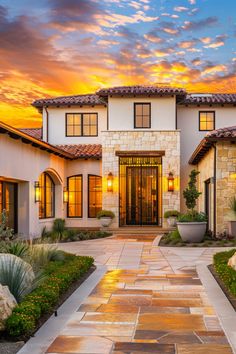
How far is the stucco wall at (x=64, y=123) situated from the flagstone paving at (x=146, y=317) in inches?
566

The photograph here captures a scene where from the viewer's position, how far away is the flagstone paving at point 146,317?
19.2ft

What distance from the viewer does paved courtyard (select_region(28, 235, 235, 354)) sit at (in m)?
5.85

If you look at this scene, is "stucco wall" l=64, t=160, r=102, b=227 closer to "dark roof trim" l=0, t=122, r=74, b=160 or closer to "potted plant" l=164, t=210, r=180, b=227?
"dark roof trim" l=0, t=122, r=74, b=160

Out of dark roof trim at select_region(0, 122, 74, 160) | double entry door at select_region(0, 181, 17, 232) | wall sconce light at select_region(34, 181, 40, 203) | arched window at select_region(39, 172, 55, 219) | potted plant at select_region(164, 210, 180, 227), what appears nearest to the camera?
dark roof trim at select_region(0, 122, 74, 160)

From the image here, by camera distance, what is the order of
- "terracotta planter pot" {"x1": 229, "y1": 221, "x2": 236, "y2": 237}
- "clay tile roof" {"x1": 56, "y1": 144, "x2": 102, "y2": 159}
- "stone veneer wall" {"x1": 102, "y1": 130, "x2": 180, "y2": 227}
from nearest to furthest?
"terracotta planter pot" {"x1": 229, "y1": 221, "x2": 236, "y2": 237}, "stone veneer wall" {"x1": 102, "y1": 130, "x2": 180, "y2": 227}, "clay tile roof" {"x1": 56, "y1": 144, "x2": 102, "y2": 159}

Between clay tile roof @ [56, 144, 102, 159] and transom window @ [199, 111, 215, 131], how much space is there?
5.04 metres

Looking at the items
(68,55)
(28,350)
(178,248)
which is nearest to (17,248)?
(28,350)

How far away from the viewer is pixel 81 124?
26.4 metres

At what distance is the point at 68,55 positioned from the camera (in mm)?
18484

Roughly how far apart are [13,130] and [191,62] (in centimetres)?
743

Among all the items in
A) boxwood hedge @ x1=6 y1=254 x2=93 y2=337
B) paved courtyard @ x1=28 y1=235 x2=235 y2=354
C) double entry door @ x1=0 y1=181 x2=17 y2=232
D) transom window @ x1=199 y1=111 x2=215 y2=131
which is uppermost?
transom window @ x1=199 y1=111 x2=215 y2=131

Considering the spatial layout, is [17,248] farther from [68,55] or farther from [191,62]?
[191,62]

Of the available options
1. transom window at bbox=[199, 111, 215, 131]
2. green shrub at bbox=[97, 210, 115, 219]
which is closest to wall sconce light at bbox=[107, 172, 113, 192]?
green shrub at bbox=[97, 210, 115, 219]

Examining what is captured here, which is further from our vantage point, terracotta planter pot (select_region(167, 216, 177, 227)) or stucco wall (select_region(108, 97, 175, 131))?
stucco wall (select_region(108, 97, 175, 131))
